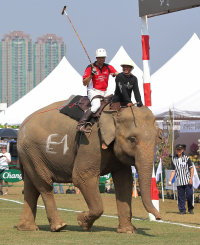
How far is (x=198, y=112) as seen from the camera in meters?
24.3

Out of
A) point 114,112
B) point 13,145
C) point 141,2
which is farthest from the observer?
point 13,145

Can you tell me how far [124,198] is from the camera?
1188cm

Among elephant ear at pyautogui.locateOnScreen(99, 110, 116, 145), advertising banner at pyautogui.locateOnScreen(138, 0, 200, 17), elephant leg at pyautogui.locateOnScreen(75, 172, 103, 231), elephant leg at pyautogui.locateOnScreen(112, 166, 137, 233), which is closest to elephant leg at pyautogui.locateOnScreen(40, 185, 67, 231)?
elephant leg at pyautogui.locateOnScreen(75, 172, 103, 231)

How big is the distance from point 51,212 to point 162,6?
561 cm

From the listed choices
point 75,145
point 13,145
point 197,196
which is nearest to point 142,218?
point 75,145

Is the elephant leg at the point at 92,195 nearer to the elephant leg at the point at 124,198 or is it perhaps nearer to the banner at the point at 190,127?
the elephant leg at the point at 124,198

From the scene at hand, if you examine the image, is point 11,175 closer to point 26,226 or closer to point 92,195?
point 26,226

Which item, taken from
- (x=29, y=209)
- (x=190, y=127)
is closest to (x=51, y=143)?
(x=29, y=209)

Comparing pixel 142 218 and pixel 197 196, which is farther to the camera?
pixel 197 196

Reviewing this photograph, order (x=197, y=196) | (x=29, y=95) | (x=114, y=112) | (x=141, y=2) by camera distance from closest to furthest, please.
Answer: (x=114, y=112), (x=141, y=2), (x=197, y=196), (x=29, y=95)

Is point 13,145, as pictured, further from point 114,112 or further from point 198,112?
point 114,112

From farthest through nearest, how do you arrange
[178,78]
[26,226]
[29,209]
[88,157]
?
[178,78] → [29,209] → [26,226] → [88,157]

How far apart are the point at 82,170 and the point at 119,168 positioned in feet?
2.51

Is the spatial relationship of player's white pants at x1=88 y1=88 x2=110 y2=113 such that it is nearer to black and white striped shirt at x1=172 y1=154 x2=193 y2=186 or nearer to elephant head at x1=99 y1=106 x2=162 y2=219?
elephant head at x1=99 y1=106 x2=162 y2=219
